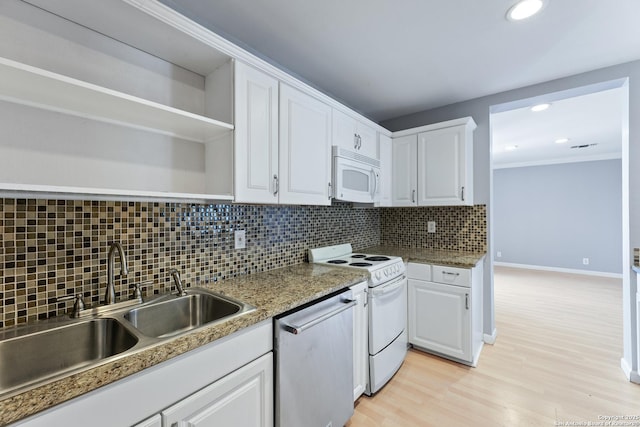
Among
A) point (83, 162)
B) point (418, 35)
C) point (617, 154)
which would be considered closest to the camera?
point (83, 162)

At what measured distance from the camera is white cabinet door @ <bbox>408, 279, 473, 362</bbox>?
2.28m

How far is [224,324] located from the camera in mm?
1046

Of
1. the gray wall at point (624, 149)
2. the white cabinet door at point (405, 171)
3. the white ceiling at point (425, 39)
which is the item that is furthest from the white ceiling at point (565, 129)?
the white cabinet door at point (405, 171)

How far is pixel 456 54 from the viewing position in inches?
79.5

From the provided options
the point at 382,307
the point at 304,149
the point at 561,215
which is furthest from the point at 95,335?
the point at 561,215

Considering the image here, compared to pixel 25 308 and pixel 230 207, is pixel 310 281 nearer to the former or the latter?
pixel 230 207

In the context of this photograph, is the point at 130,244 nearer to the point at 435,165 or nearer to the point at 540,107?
the point at 435,165

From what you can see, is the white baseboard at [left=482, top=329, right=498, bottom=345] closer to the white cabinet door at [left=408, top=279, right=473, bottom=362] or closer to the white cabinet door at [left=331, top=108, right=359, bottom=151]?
the white cabinet door at [left=408, top=279, right=473, bottom=362]

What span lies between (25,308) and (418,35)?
244 cm

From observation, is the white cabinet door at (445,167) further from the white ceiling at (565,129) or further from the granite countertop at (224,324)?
the granite countertop at (224,324)

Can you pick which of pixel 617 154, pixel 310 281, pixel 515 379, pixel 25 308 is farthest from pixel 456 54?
pixel 617 154

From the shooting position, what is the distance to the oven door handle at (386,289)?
1936 millimetres

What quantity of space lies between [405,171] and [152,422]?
2.71 meters

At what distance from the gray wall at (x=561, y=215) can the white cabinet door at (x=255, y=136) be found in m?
6.49
